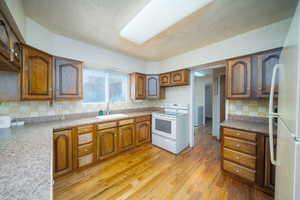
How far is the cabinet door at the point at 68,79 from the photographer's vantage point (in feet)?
5.88

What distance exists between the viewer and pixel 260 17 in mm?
1521

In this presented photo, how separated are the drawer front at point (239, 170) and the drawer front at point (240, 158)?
7 cm

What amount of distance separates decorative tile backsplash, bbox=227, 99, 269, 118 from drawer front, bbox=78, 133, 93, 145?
2.83 metres

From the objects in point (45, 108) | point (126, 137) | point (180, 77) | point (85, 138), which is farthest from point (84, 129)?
point (180, 77)

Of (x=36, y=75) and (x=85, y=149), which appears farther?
(x=85, y=149)

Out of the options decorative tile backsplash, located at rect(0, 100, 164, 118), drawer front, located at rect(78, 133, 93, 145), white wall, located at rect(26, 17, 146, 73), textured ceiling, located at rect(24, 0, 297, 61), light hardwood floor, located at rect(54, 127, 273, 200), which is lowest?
light hardwood floor, located at rect(54, 127, 273, 200)

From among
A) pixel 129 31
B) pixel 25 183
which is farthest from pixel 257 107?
pixel 25 183

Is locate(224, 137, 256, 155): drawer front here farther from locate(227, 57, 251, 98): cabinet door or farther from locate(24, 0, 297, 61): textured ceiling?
locate(24, 0, 297, 61): textured ceiling

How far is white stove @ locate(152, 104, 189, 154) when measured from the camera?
245 centimetres

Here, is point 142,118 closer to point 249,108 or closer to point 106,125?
point 106,125

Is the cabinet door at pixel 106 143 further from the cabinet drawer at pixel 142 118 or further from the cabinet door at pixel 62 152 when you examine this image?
the cabinet drawer at pixel 142 118

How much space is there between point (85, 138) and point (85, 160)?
0.40 meters

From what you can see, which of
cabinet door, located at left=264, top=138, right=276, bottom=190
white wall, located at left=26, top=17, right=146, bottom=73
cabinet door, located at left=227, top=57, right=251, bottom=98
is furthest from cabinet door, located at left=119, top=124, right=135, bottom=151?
cabinet door, located at left=264, top=138, right=276, bottom=190

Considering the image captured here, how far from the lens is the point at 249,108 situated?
1965 millimetres
